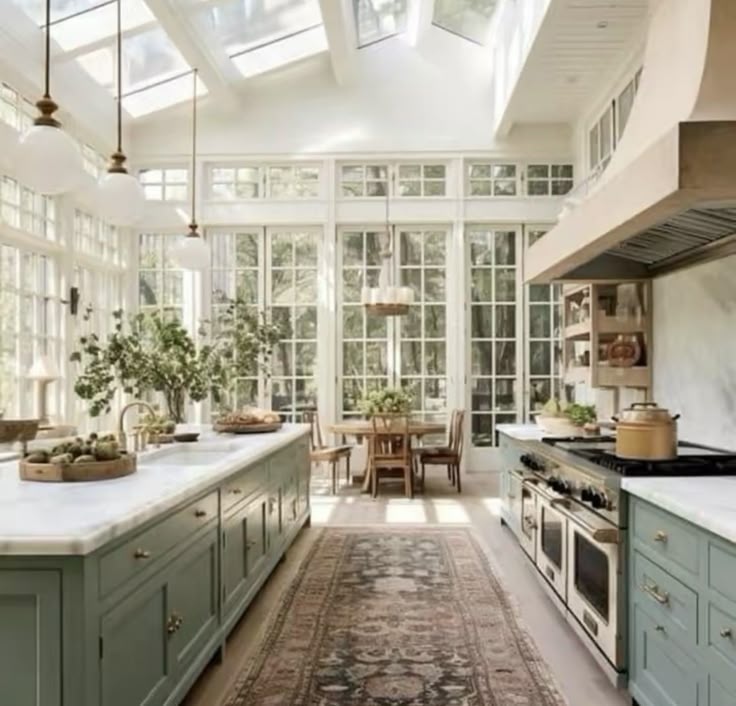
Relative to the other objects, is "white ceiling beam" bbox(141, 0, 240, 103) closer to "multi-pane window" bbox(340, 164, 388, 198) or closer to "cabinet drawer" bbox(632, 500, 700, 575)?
"multi-pane window" bbox(340, 164, 388, 198)

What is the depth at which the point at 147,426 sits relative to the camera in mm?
3840

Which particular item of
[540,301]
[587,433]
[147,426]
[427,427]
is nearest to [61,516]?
[147,426]

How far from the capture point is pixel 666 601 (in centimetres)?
235

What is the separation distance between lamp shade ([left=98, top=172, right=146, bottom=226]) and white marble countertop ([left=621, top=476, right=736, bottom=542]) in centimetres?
262

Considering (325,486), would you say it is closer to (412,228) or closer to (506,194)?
(412,228)

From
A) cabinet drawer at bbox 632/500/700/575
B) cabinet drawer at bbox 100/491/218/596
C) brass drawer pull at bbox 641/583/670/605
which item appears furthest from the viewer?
brass drawer pull at bbox 641/583/670/605

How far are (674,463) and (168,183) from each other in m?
7.11

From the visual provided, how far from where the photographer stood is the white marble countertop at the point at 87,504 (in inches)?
69.5

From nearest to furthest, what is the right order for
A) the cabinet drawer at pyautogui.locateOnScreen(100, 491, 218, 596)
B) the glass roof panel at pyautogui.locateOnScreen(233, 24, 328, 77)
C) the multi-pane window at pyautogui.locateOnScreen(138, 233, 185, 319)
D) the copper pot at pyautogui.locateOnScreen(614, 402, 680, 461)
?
1. the cabinet drawer at pyautogui.locateOnScreen(100, 491, 218, 596)
2. the copper pot at pyautogui.locateOnScreen(614, 402, 680, 461)
3. the glass roof panel at pyautogui.locateOnScreen(233, 24, 328, 77)
4. the multi-pane window at pyautogui.locateOnScreen(138, 233, 185, 319)

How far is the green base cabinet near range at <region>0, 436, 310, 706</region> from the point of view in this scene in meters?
1.77

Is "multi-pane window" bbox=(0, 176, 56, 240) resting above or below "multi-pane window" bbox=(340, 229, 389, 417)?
above

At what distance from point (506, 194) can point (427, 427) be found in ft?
10.2

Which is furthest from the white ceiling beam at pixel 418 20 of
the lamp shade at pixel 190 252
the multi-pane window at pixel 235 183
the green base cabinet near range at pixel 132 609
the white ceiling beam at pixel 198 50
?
the green base cabinet near range at pixel 132 609

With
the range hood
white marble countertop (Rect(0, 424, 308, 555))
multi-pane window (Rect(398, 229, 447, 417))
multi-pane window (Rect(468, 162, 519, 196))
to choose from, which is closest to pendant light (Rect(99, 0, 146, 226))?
white marble countertop (Rect(0, 424, 308, 555))
